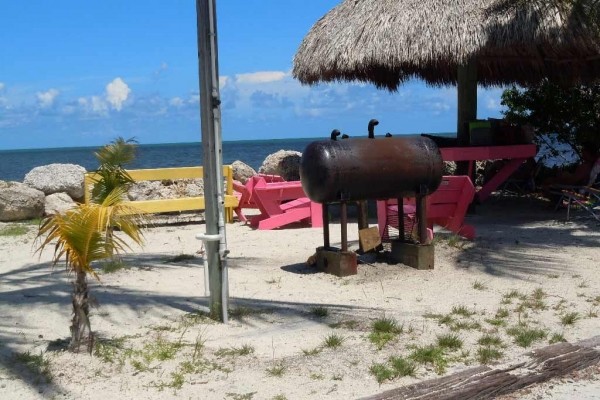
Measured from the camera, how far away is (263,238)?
33.9 feet

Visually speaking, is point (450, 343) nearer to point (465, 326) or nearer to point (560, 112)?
point (465, 326)

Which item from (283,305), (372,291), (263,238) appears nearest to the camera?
(283,305)

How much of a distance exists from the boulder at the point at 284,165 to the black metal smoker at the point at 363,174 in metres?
7.27

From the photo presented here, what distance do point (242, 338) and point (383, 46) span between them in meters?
6.81

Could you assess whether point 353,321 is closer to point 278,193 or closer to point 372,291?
point 372,291

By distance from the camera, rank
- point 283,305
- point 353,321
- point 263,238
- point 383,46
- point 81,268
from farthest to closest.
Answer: point 383,46
point 263,238
point 283,305
point 353,321
point 81,268

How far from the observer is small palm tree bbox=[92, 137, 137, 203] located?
563 cm

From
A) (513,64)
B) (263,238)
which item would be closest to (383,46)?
(263,238)

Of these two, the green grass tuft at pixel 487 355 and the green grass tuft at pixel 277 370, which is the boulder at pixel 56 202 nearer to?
the green grass tuft at pixel 277 370

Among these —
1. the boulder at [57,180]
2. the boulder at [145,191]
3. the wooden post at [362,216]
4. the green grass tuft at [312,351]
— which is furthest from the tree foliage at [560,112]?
the green grass tuft at [312,351]

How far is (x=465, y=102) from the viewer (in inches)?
513

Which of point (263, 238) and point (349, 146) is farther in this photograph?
point (263, 238)

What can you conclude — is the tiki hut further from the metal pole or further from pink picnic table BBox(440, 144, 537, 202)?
the metal pole

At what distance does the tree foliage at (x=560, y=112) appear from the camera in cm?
1404
